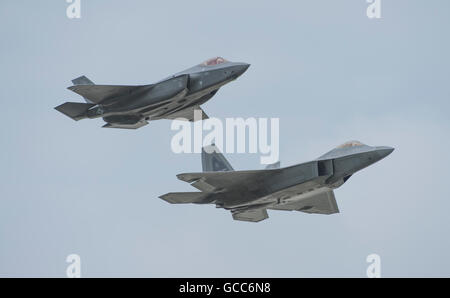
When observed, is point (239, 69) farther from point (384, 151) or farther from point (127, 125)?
point (384, 151)

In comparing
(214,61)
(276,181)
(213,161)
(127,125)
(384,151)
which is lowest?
(276,181)

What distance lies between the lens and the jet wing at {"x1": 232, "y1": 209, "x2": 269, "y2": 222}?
51344 millimetres

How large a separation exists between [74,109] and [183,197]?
794 cm

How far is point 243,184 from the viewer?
4825 cm

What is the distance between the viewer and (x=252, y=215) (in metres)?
51.8

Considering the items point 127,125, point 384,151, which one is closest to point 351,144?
point 384,151

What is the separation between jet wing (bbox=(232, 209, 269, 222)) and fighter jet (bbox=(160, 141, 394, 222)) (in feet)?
3.53

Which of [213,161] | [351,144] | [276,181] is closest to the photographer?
[351,144]

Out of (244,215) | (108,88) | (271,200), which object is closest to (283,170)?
(271,200)

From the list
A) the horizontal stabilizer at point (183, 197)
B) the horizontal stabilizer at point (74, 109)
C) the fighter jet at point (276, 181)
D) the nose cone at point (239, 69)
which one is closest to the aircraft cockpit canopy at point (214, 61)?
the nose cone at point (239, 69)

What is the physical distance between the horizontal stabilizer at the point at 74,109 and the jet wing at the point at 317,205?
38.1 ft
